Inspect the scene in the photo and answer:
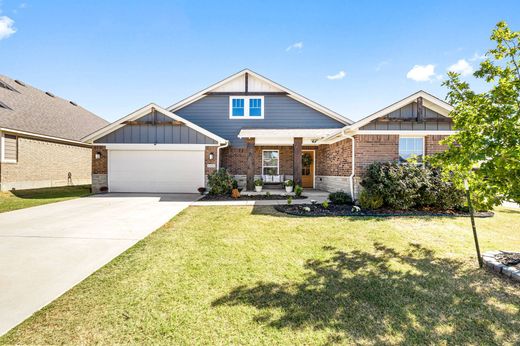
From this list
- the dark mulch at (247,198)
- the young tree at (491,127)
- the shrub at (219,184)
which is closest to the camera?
the young tree at (491,127)

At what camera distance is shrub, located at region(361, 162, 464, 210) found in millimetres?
7969

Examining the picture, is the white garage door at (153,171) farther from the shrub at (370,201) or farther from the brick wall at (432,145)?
the brick wall at (432,145)

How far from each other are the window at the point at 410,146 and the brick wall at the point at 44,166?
2048 centimetres

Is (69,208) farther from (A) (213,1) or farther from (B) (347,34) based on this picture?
(B) (347,34)

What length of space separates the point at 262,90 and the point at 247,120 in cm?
229

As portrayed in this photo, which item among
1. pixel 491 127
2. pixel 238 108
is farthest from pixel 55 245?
pixel 238 108

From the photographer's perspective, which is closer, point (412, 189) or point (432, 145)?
point (412, 189)

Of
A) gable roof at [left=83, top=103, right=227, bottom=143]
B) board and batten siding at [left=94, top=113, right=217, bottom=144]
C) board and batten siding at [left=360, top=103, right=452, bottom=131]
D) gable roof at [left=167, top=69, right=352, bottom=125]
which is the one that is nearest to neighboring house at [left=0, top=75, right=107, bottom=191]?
gable roof at [left=83, top=103, right=227, bottom=143]

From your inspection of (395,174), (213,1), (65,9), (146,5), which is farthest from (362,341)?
(65,9)

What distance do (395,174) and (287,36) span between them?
8436 millimetres

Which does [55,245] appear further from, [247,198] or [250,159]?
[250,159]

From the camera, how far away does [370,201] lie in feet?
26.8

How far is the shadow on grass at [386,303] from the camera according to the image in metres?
2.42

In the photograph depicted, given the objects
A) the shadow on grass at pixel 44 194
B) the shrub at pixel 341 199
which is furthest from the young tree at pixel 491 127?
the shadow on grass at pixel 44 194
